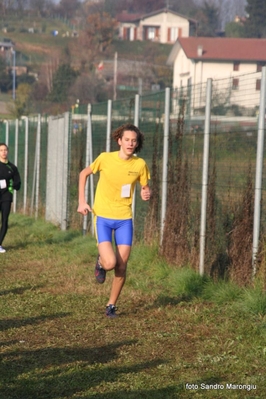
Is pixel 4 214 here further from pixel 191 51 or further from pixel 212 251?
pixel 191 51

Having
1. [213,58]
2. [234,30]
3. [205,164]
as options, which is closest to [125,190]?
[205,164]

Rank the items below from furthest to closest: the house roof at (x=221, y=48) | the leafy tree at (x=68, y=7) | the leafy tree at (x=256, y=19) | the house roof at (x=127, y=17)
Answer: the house roof at (x=127, y=17) → the leafy tree at (x=68, y=7) → the leafy tree at (x=256, y=19) → the house roof at (x=221, y=48)

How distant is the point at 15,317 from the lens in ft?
33.5

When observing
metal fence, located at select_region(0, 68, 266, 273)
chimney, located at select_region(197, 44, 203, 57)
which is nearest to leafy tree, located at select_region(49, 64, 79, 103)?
chimney, located at select_region(197, 44, 203, 57)

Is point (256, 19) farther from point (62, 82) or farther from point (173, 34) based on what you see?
point (173, 34)

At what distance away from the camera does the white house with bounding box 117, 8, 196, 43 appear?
4771 inches

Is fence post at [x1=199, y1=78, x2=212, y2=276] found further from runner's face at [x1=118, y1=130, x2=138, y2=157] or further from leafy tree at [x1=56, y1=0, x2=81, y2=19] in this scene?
leafy tree at [x1=56, y1=0, x2=81, y2=19]

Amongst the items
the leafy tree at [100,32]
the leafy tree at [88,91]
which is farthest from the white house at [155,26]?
A: the leafy tree at [88,91]

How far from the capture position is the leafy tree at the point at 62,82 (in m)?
84.6

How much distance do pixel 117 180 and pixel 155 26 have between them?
11870 centimetres

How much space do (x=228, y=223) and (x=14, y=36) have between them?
109 m

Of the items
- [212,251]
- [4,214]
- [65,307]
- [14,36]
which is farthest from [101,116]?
[14,36]

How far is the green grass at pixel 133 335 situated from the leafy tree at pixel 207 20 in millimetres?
102728

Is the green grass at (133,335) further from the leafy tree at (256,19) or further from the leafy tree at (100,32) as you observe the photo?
the leafy tree at (100,32)
